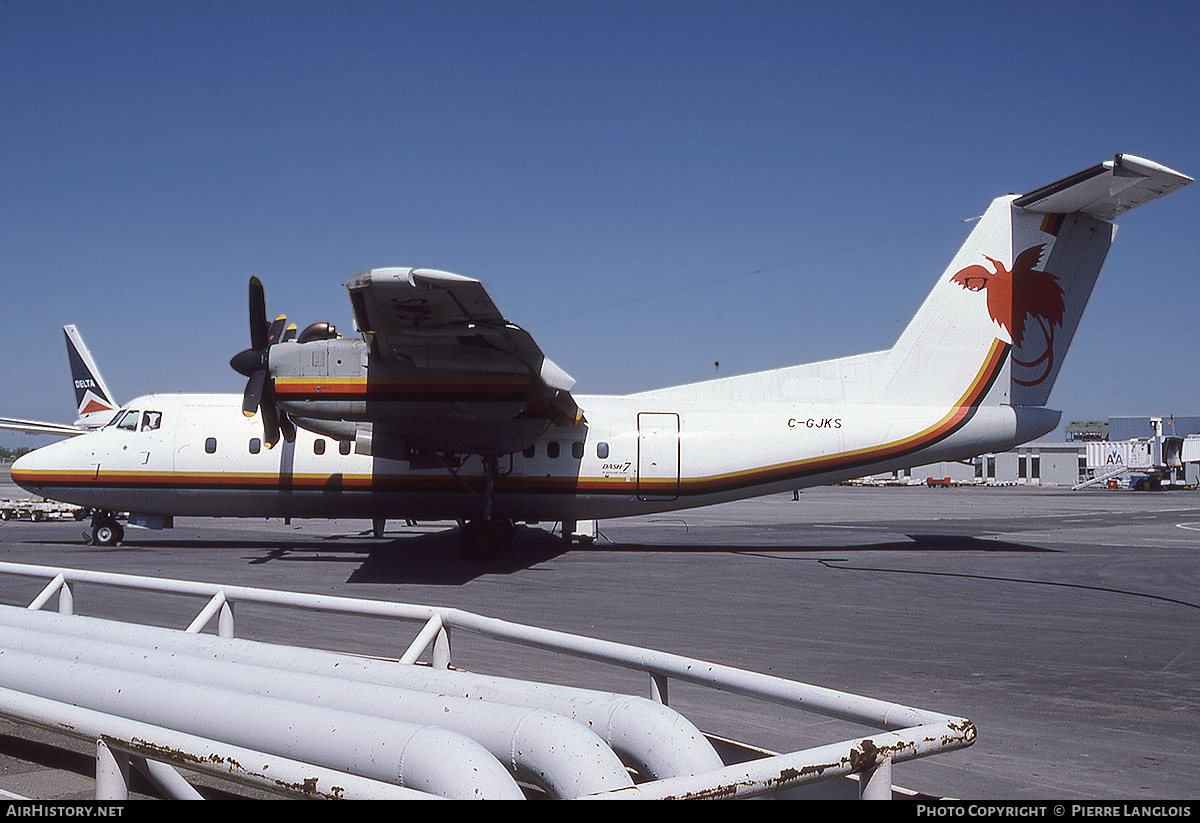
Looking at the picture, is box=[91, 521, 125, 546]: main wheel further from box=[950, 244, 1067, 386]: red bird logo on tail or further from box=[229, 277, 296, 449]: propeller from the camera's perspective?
box=[950, 244, 1067, 386]: red bird logo on tail

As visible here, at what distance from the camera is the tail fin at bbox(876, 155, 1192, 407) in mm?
17156

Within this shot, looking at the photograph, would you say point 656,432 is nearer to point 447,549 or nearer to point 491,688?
point 447,549

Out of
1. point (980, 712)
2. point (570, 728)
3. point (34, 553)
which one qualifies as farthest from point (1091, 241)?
point (34, 553)

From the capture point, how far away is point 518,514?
1797 cm

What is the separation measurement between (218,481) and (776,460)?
462 inches

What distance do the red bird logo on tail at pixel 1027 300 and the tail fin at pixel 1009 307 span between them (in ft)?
0.07

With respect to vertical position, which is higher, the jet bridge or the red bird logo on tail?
the red bird logo on tail

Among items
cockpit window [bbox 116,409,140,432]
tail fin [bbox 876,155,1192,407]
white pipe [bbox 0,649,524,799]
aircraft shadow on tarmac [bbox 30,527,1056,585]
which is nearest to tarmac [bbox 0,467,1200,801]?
aircraft shadow on tarmac [bbox 30,527,1056,585]

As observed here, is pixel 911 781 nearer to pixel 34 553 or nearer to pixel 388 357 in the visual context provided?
pixel 388 357

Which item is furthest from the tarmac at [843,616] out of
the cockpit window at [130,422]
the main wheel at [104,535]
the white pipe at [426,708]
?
the cockpit window at [130,422]

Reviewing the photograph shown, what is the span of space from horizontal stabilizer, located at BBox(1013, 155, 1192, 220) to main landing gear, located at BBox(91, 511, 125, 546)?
67.7 feet

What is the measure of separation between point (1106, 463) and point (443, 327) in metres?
74.2

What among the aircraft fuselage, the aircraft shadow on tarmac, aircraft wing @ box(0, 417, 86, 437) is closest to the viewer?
the aircraft shadow on tarmac

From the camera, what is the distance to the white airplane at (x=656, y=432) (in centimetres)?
1689
